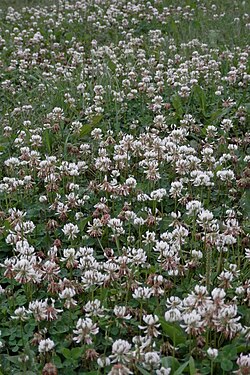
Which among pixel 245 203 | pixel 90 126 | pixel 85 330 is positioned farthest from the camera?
pixel 90 126

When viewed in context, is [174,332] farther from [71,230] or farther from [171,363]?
[71,230]

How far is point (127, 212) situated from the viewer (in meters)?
3.08

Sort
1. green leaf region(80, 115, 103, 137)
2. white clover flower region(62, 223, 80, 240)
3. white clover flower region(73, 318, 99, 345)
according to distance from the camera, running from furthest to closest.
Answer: green leaf region(80, 115, 103, 137) → white clover flower region(62, 223, 80, 240) → white clover flower region(73, 318, 99, 345)

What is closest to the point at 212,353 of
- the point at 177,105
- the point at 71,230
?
the point at 71,230


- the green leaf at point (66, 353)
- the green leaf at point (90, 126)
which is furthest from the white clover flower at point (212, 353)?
the green leaf at point (90, 126)

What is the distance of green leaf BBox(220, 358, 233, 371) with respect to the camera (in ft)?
7.28

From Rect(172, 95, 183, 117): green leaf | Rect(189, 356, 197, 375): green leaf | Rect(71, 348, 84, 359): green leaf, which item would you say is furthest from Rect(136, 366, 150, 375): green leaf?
Rect(172, 95, 183, 117): green leaf

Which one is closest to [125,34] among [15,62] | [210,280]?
[15,62]

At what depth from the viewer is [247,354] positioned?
2.28 metres

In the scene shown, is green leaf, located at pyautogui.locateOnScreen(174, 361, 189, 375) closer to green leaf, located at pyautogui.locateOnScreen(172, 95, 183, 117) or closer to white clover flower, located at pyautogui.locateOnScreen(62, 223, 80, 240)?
white clover flower, located at pyautogui.locateOnScreen(62, 223, 80, 240)

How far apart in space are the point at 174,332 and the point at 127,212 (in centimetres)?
87

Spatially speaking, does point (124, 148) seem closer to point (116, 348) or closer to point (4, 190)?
point (4, 190)

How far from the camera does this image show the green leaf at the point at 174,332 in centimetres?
233

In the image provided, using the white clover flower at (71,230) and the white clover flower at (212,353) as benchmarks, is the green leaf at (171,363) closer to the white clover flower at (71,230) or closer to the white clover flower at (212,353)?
the white clover flower at (212,353)
